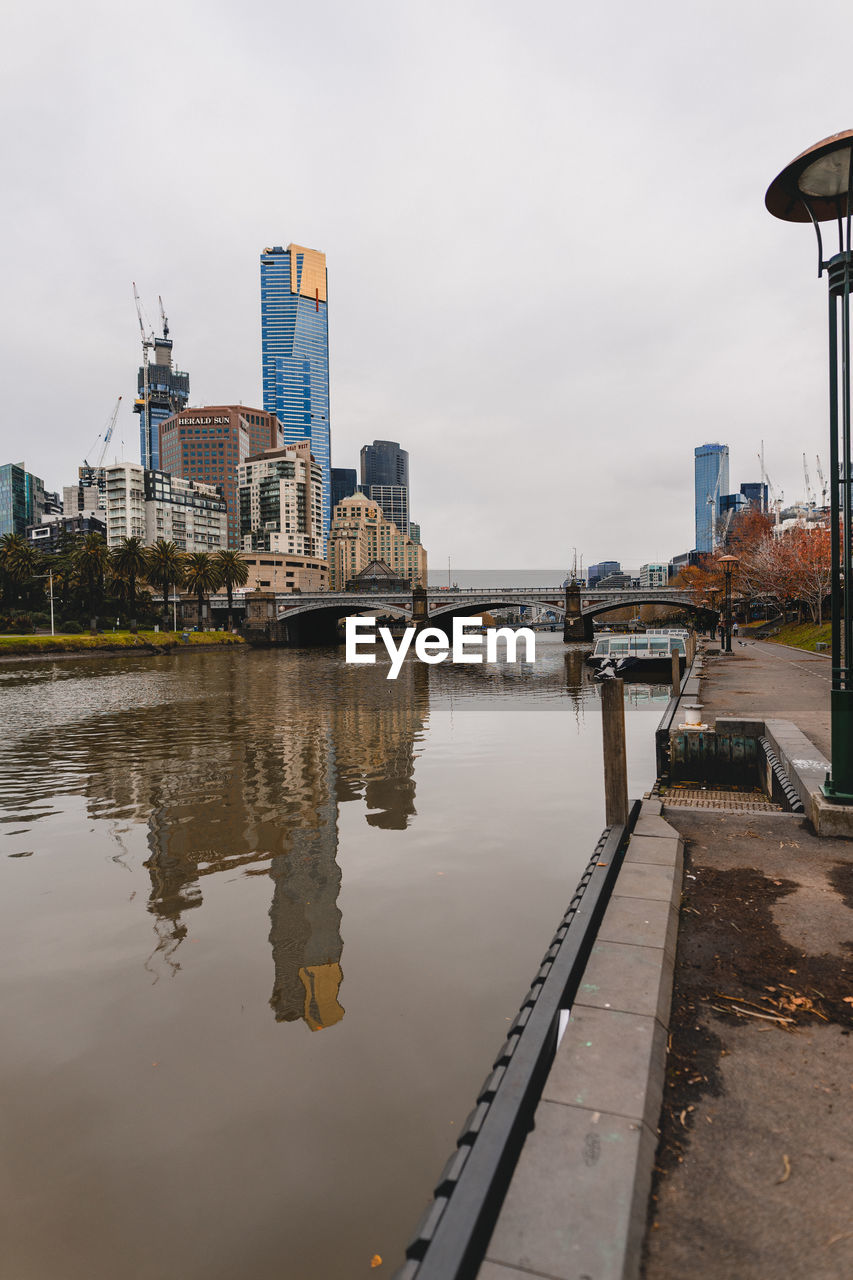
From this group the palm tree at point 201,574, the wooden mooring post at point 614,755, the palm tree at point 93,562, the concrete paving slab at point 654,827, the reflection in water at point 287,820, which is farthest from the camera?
the palm tree at point 201,574

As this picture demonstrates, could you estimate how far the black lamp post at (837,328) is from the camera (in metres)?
7.59

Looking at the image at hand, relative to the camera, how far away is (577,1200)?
2971mm

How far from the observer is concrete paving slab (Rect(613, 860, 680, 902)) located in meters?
6.18

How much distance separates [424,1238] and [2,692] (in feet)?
142

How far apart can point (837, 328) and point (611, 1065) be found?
28.1ft

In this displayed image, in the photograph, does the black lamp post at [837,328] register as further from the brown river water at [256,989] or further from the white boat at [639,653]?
the white boat at [639,653]

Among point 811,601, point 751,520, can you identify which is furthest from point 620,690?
point 751,520

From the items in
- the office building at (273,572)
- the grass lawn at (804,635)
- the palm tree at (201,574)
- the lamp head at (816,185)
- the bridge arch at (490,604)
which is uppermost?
the office building at (273,572)

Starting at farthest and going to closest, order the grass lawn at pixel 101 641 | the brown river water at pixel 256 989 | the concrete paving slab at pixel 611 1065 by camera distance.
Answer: the grass lawn at pixel 101 641 → the brown river water at pixel 256 989 → the concrete paving slab at pixel 611 1065

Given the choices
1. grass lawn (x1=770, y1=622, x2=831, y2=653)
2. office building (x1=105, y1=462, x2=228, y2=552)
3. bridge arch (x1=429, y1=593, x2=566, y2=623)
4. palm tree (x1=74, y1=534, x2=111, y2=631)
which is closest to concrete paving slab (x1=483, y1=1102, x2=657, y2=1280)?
grass lawn (x1=770, y1=622, x2=831, y2=653)

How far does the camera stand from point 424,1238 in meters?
2.88

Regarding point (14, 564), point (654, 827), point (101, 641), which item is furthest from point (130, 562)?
point (654, 827)

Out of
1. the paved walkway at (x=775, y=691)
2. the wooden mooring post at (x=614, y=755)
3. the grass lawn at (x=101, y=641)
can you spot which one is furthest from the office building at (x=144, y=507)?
the wooden mooring post at (x=614, y=755)

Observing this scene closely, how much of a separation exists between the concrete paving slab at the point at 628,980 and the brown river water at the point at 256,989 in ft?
5.19
